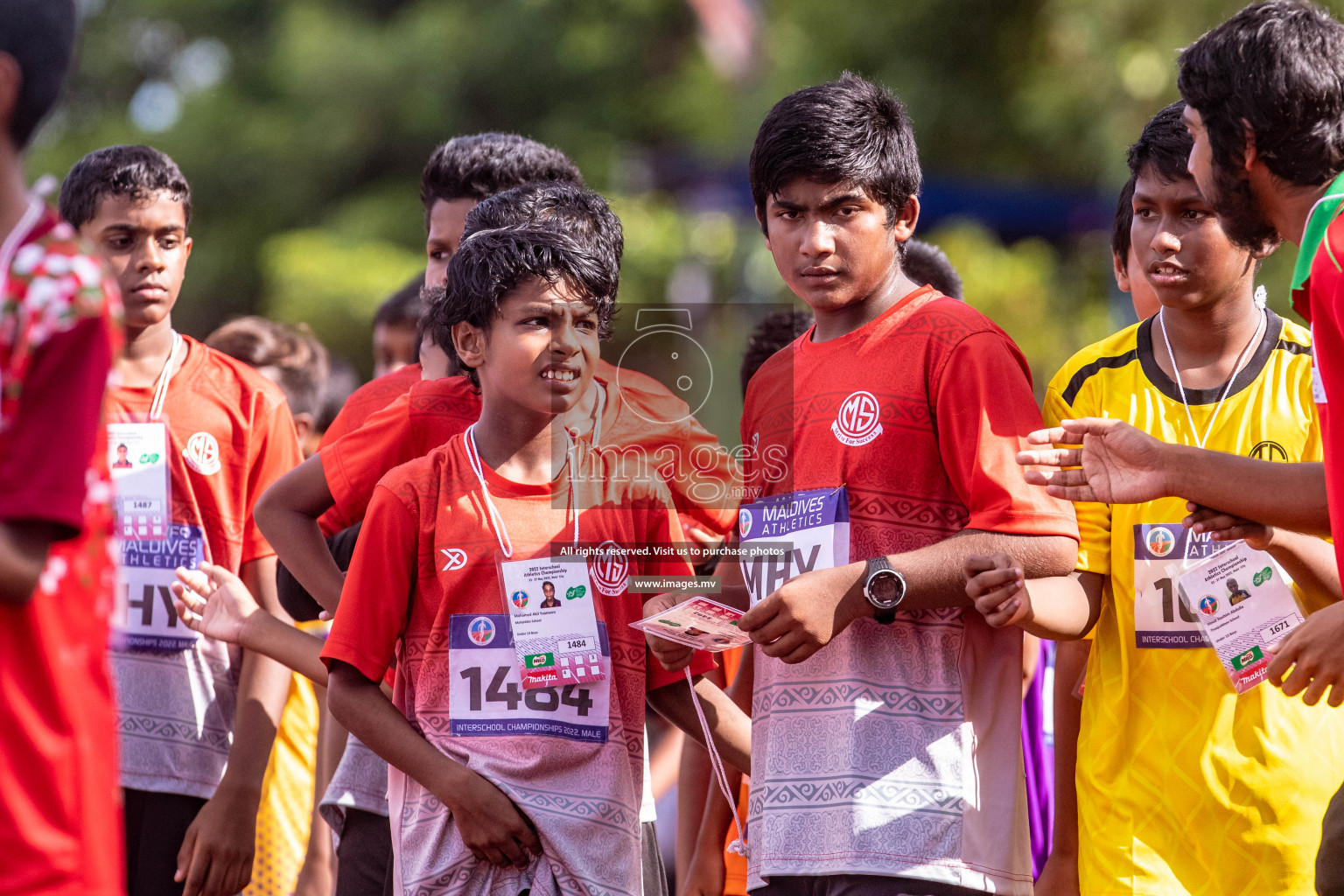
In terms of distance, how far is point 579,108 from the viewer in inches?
942

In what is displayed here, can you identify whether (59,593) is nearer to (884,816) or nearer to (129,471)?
(884,816)

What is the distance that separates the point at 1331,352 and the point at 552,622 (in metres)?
1.56

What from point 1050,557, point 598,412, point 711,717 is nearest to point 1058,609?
point 1050,557

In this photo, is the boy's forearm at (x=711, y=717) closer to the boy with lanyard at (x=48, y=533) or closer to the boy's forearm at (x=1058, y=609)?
the boy's forearm at (x=1058, y=609)

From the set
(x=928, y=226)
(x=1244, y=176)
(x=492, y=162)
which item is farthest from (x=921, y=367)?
(x=928, y=226)

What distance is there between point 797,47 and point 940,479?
17.3 metres

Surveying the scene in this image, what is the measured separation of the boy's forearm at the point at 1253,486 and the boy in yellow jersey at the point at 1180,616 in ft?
0.72

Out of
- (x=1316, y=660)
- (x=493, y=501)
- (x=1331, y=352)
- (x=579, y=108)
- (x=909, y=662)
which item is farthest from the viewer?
(x=579, y=108)

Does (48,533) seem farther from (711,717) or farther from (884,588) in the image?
(711,717)

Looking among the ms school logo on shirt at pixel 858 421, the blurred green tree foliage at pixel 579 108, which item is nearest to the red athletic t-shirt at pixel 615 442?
the ms school logo on shirt at pixel 858 421

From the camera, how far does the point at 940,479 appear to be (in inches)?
115

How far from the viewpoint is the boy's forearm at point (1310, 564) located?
2.91 meters

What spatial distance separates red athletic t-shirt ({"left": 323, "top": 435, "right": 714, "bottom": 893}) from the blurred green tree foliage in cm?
839

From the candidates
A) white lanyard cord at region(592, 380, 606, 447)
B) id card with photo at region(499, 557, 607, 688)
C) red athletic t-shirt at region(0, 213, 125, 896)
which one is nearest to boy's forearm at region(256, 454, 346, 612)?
id card with photo at region(499, 557, 607, 688)
